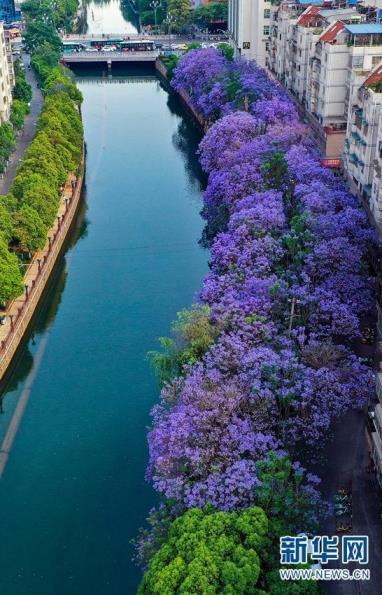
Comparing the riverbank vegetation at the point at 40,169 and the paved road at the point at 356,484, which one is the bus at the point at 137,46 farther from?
the paved road at the point at 356,484

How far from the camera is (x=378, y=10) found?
5112cm

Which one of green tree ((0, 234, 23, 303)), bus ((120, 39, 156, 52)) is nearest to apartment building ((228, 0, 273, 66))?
bus ((120, 39, 156, 52))

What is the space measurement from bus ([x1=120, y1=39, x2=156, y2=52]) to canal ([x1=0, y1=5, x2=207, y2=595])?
43064 mm

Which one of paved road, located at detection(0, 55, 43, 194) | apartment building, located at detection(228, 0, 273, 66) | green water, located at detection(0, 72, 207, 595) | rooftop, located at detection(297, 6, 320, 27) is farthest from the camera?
apartment building, located at detection(228, 0, 273, 66)

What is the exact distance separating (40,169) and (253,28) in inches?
1530

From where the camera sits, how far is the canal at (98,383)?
2456 cm

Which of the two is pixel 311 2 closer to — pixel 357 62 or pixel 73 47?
pixel 357 62

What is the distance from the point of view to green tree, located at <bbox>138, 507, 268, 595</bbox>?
1769 cm

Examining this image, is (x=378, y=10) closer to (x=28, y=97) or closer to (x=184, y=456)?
(x=28, y=97)

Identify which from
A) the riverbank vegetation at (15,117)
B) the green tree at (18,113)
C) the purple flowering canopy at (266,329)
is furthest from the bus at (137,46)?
the purple flowering canopy at (266,329)

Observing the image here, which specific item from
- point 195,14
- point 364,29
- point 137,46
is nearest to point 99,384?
point 364,29

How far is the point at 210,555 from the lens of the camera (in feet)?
59.8

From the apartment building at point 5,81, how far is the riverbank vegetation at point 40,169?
78 centimetres

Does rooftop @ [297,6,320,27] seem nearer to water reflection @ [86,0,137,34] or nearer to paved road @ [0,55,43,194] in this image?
paved road @ [0,55,43,194]
